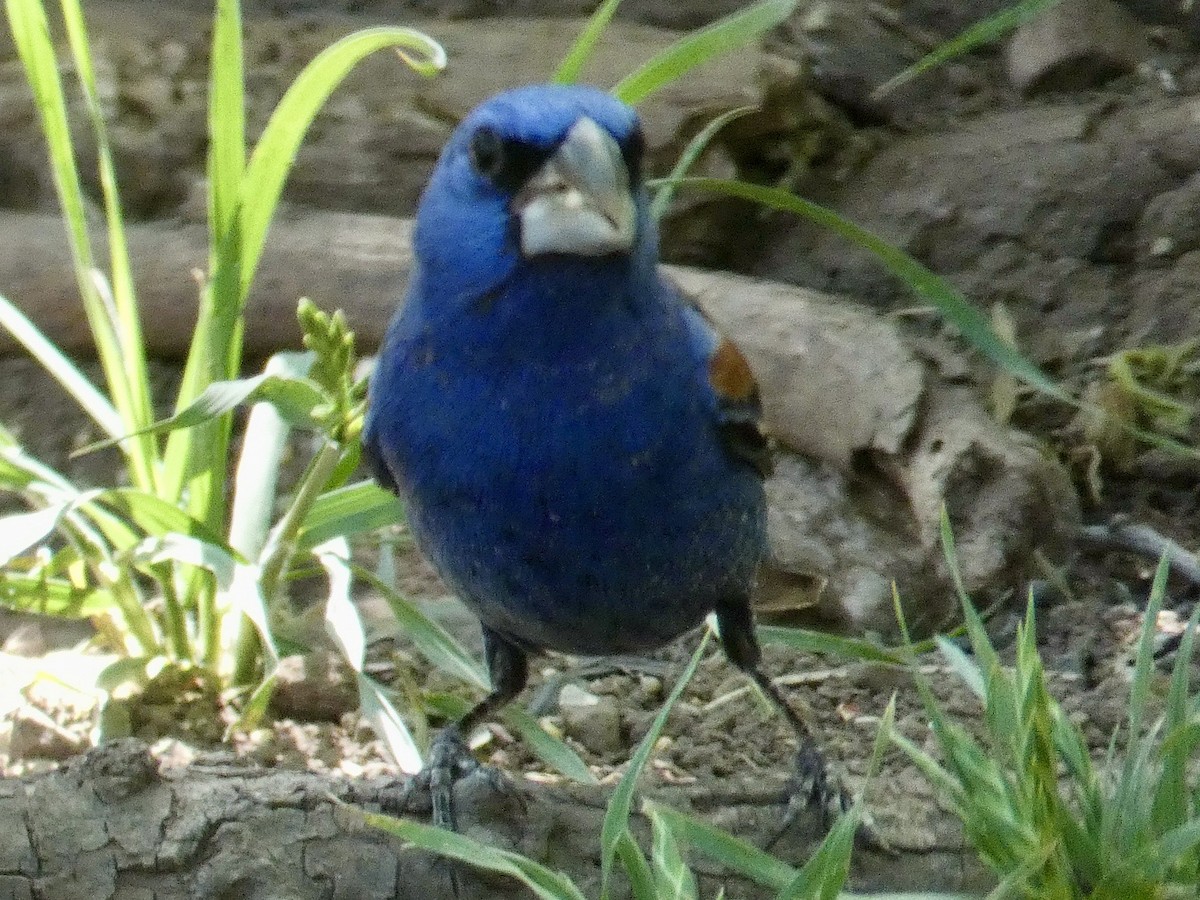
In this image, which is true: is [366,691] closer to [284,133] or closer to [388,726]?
[388,726]

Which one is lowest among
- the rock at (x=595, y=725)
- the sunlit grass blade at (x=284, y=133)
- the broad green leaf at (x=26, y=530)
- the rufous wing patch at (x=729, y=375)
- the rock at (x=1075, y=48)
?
the rock at (x=595, y=725)

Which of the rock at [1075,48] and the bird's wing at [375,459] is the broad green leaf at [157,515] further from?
the rock at [1075,48]

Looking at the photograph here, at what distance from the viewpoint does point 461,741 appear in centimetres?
245

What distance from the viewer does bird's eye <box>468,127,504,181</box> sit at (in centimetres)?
197

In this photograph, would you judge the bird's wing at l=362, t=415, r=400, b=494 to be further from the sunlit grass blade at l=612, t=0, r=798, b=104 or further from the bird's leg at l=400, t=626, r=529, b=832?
the sunlit grass blade at l=612, t=0, r=798, b=104

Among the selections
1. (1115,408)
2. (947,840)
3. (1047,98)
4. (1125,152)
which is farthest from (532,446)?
(1047,98)

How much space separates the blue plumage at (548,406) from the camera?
1990mm

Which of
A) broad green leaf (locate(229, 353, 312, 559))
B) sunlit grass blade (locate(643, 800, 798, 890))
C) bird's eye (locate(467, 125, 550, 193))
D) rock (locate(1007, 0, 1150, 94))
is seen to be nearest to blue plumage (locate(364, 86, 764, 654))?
bird's eye (locate(467, 125, 550, 193))

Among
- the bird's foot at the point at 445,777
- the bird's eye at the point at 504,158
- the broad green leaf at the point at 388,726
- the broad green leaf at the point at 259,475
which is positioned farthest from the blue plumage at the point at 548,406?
the broad green leaf at the point at 259,475

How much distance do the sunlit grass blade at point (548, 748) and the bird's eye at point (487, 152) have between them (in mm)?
1015

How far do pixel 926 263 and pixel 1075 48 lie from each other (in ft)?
2.44

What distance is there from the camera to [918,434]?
10.9ft

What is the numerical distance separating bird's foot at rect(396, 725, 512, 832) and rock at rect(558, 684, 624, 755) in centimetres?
59

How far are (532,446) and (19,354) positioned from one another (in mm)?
2261
